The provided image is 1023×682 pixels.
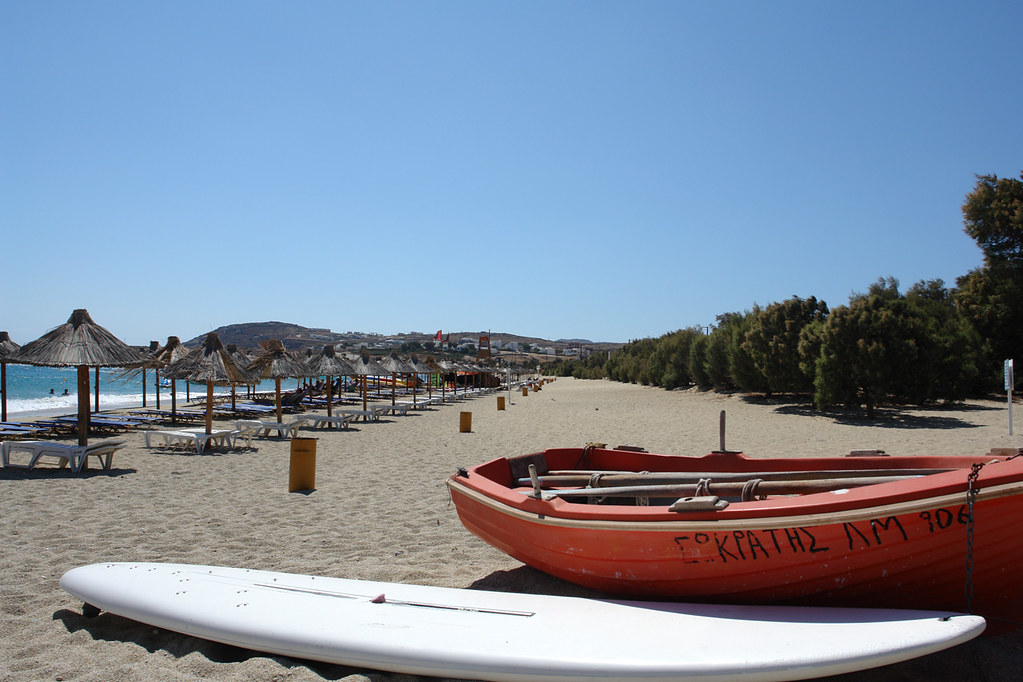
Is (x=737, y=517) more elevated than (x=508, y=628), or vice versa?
(x=737, y=517)

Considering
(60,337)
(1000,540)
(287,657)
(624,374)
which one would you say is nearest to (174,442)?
(60,337)

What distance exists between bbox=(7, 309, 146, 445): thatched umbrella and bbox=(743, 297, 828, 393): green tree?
2121 cm

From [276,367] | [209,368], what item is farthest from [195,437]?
[276,367]

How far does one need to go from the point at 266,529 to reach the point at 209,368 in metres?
8.86

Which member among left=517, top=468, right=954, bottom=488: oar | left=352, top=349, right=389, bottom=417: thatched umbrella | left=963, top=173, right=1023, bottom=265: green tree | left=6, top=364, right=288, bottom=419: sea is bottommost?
left=6, top=364, right=288, bottom=419: sea

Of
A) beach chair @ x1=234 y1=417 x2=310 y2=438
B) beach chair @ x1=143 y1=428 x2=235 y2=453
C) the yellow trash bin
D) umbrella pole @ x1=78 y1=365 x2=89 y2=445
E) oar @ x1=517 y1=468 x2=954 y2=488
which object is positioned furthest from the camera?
beach chair @ x1=234 y1=417 x2=310 y2=438

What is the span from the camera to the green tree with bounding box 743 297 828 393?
23766 mm

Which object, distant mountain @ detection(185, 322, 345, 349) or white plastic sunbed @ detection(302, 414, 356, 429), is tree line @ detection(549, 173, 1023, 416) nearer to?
white plastic sunbed @ detection(302, 414, 356, 429)

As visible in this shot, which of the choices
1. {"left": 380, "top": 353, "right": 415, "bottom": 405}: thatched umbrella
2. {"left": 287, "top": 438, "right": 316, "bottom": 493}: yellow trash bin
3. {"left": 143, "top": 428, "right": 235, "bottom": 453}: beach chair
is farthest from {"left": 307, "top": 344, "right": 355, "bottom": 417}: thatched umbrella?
{"left": 287, "top": 438, "right": 316, "bottom": 493}: yellow trash bin

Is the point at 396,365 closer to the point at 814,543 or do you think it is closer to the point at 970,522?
the point at 814,543

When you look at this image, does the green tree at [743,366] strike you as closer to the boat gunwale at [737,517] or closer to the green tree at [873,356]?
the green tree at [873,356]

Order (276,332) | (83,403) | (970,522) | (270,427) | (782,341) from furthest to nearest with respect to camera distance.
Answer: (276,332), (782,341), (270,427), (83,403), (970,522)

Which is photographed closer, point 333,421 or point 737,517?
point 737,517

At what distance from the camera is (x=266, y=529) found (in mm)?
6383
